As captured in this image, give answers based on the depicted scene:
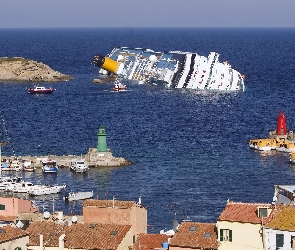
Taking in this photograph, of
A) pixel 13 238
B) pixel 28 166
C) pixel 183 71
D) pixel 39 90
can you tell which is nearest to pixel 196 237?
pixel 13 238

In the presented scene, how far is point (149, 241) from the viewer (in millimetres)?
44812

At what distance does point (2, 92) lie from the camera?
169250 millimetres

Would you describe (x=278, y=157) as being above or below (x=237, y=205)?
below

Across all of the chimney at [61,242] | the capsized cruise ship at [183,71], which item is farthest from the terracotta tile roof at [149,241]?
the capsized cruise ship at [183,71]

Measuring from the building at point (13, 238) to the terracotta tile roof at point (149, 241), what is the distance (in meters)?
4.88

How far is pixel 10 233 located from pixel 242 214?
9012 millimetres

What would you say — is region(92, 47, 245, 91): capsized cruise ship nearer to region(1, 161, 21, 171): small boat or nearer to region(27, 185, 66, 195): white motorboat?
region(1, 161, 21, 171): small boat

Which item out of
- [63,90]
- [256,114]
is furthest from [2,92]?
[256,114]

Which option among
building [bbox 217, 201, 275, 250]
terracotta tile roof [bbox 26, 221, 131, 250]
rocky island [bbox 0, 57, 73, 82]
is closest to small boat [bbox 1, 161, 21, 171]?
terracotta tile roof [bbox 26, 221, 131, 250]

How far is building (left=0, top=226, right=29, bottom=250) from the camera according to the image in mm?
39531

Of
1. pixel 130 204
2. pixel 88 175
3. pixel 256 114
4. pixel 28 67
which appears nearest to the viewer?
pixel 130 204

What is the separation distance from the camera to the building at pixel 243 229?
41688 mm

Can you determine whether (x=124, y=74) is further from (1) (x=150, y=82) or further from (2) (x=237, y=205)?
(2) (x=237, y=205)

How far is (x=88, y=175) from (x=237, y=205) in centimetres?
4199
